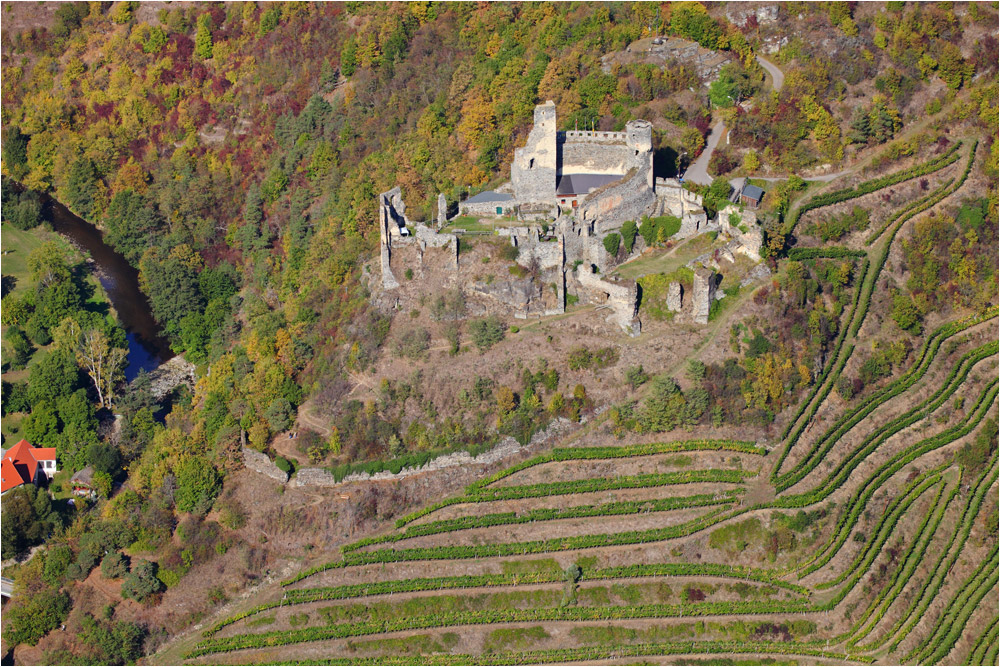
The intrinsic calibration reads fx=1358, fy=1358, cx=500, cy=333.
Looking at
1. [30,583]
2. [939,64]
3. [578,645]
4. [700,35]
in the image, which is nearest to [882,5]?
[939,64]

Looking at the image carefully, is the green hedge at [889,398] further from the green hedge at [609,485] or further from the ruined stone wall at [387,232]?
→ the ruined stone wall at [387,232]

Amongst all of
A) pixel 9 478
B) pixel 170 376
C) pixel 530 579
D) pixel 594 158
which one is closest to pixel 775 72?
pixel 594 158

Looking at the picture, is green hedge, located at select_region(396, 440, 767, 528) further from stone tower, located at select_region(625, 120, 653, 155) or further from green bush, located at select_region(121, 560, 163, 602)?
stone tower, located at select_region(625, 120, 653, 155)

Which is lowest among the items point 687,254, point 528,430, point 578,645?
point 578,645

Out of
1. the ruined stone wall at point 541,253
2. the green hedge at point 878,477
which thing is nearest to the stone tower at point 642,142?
the ruined stone wall at point 541,253

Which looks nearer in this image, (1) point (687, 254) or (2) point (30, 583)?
(2) point (30, 583)

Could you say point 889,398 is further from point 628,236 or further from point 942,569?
point 628,236

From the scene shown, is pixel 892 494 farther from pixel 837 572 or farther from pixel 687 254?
pixel 687 254
